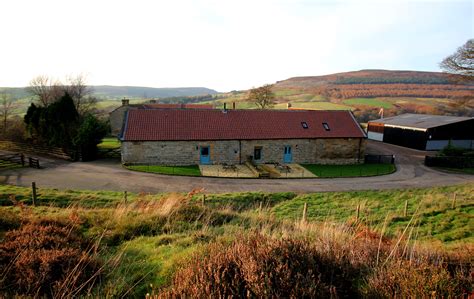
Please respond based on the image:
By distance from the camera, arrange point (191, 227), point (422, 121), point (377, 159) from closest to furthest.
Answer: point (191, 227) < point (377, 159) < point (422, 121)

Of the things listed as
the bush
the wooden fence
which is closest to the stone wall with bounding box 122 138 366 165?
the wooden fence

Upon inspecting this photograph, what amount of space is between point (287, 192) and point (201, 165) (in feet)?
32.0

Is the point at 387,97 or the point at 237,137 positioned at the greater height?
the point at 387,97

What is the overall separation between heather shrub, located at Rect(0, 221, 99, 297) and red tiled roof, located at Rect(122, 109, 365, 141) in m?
19.4

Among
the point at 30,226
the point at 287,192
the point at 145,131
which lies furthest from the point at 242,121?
the point at 30,226

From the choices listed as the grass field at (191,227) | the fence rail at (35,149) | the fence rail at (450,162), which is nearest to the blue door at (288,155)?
the grass field at (191,227)

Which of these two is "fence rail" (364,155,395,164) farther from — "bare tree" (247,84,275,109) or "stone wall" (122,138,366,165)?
"bare tree" (247,84,275,109)

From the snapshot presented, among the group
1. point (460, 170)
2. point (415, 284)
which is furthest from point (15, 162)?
point (460, 170)

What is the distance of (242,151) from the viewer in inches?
987

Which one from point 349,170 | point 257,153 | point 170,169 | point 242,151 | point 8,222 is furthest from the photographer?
point 257,153

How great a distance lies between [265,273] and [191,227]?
3953mm

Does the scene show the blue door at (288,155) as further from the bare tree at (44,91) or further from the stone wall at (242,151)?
the bare tree at (44,91)

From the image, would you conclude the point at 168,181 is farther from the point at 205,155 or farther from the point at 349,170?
the point at 349,170

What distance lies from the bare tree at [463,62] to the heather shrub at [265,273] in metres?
32.8
